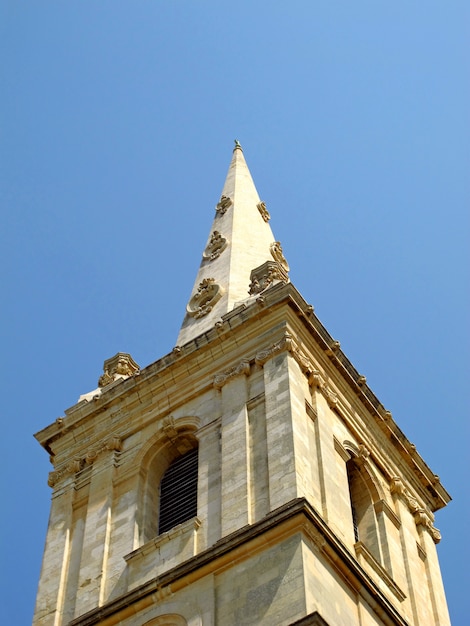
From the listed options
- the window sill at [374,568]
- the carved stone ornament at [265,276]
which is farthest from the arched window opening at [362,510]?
the carved stone ornament at [265,276]

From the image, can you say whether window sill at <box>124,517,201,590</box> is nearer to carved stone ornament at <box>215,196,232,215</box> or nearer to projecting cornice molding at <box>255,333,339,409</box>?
projecting cornice molding at <box>255,333,339,409</box>

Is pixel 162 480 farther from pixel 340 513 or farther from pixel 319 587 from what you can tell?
pixel 319 587

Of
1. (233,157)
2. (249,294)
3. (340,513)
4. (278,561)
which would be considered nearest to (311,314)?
(249,294)

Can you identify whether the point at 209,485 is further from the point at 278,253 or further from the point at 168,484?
the point at 278,253

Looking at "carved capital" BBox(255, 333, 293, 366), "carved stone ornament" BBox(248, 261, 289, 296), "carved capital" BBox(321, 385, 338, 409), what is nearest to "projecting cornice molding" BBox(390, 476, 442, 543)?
"carved capital" BBox(321, 385, 338, 409)

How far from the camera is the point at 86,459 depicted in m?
39.8

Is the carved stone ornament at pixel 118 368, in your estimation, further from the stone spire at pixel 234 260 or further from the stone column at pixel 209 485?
the stone column at pixel 209 485

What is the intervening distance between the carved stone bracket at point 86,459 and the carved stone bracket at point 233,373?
2.73m

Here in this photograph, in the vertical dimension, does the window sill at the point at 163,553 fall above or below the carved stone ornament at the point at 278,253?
below

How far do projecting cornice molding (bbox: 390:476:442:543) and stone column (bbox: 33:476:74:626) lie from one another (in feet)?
24.5

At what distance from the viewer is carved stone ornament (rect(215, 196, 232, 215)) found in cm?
4962

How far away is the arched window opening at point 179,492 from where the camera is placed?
122 ft

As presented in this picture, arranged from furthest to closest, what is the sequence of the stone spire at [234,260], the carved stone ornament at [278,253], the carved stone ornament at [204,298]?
the carved stone ornament at [278,253]
the carved stone ornament at [204,298]
the stone spire at [234,260]

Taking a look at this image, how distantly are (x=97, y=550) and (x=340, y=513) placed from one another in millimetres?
5229
